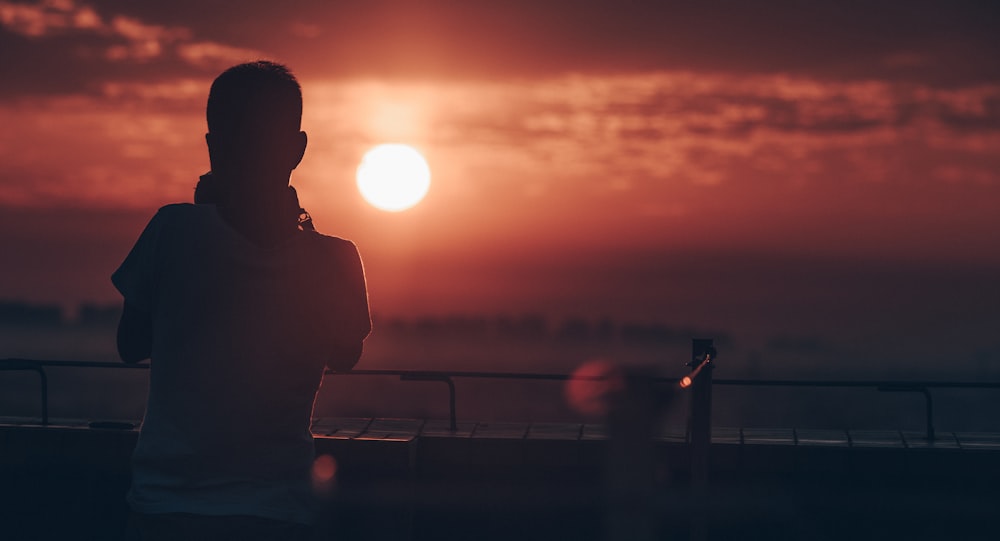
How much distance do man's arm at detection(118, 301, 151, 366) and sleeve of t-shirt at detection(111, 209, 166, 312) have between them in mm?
20

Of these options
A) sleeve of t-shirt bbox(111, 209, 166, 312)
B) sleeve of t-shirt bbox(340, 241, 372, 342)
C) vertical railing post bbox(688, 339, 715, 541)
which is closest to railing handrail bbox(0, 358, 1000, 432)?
vertical railing post bbox(688, 339, 715, 541)

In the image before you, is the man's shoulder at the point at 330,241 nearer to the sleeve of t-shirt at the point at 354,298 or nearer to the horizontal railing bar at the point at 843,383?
the sleeve of t-shirt at the point at 354,298

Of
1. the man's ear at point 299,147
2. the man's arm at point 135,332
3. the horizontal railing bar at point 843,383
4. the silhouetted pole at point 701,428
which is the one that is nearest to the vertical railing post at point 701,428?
the silhouetted pole at point 701,428

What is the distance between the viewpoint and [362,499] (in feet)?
5.31

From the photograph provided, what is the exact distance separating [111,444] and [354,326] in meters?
3.85

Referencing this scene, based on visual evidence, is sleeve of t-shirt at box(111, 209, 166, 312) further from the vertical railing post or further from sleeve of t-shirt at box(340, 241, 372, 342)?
the vertical railing post

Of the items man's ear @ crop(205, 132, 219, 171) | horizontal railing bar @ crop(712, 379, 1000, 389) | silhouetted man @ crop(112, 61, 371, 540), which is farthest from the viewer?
horizontal railing bar @ crop(712, 379, 1000, 389)

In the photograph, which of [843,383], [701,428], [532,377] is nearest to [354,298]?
[701,428]

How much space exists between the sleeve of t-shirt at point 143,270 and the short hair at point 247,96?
0.76 ft

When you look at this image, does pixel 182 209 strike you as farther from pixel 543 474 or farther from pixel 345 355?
pixel 543 474

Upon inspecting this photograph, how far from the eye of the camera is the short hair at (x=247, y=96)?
94.1 inches

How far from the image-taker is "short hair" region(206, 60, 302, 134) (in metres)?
2.39

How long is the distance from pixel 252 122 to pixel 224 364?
501 millimetres

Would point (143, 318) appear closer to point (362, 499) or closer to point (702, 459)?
point (362, 499)
